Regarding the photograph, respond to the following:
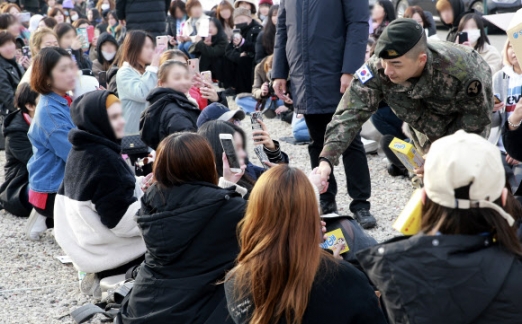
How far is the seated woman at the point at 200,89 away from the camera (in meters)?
6.07

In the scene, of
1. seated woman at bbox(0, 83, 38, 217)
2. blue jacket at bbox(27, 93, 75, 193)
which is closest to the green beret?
blue jacket at bbox(27, 93, 75, 193)

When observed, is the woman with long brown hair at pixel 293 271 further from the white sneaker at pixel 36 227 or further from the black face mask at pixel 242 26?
the black face mask at pixel 242 26

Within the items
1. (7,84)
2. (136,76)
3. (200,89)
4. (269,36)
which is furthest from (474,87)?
(269,36)

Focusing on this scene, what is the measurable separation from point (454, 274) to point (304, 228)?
0.62m

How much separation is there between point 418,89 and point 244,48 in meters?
7.96

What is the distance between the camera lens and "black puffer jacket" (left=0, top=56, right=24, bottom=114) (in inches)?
337

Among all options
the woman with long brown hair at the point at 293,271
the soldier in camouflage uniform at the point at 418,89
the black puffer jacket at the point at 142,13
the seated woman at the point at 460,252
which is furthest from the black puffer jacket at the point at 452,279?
the black puffer jacket at the point at 142,13

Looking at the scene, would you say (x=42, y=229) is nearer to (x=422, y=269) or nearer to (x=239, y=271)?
(x=239, y=271)

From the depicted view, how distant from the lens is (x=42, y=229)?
614 centimetres

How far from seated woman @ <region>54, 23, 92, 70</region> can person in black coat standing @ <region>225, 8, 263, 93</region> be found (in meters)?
2.49

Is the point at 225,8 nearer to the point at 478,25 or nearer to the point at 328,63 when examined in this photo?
the point at 478,25

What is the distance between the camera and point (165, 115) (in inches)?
211

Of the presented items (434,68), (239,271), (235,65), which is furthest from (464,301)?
(235,65)

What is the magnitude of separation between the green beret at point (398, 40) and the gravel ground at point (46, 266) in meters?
2.05
